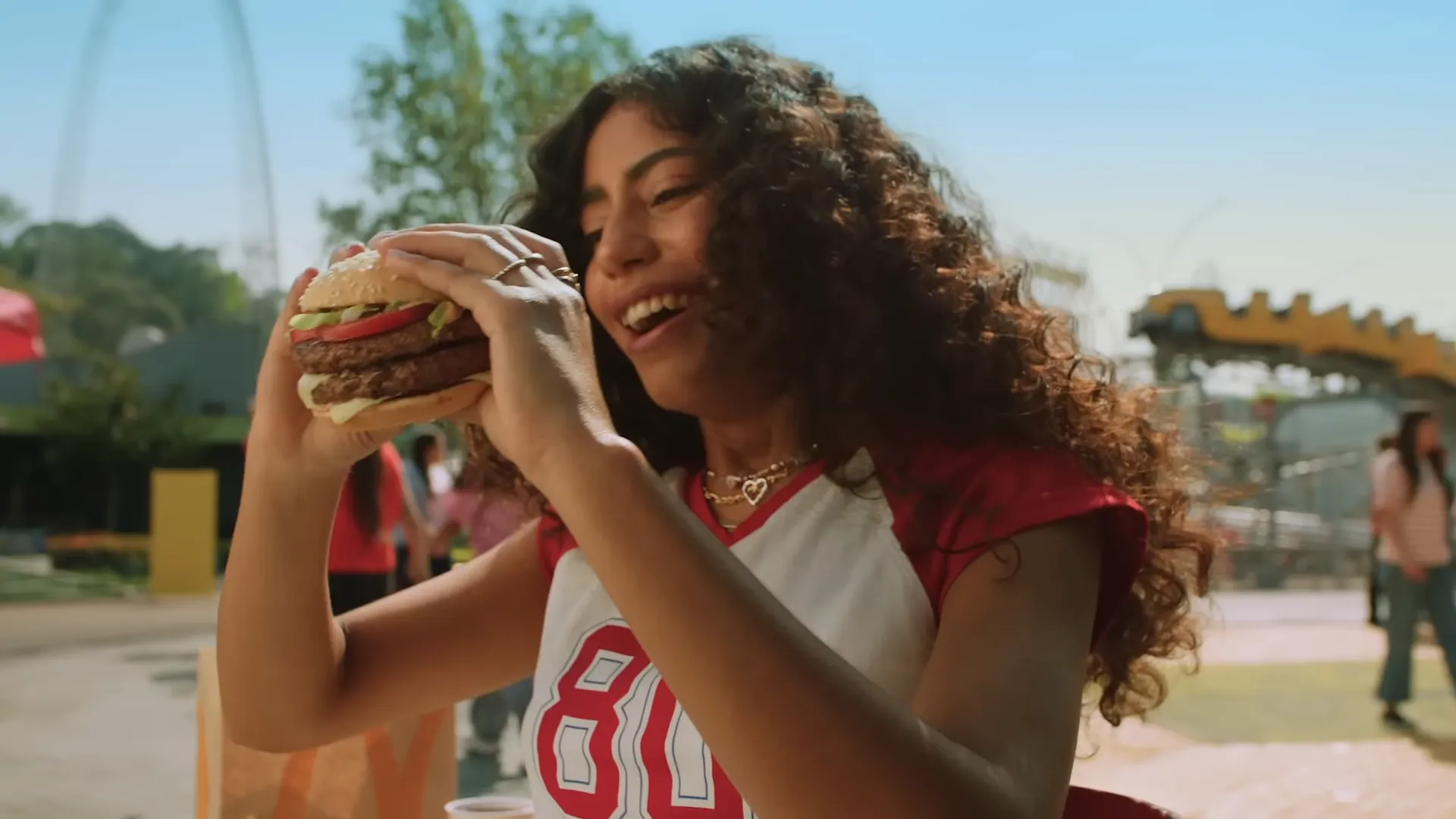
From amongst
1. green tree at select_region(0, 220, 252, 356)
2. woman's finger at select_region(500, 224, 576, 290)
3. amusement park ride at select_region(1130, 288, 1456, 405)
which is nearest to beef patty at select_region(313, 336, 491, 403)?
woman's finger at select_region(500, 224, 576, 290)

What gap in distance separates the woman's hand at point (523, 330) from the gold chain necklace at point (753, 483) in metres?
0.42

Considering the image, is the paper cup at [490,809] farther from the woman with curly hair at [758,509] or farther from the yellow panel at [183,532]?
the yellow panel at [183,532]

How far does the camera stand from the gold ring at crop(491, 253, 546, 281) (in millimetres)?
1157

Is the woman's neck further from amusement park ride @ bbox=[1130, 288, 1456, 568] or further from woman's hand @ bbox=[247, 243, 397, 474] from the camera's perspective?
amusement park ride @ bbox=[1130, 288, 1456, 568]

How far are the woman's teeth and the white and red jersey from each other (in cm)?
25

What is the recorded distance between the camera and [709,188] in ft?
4.66

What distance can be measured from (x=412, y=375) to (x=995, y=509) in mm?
620

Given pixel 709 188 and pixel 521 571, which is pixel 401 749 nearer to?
pixel 521 571

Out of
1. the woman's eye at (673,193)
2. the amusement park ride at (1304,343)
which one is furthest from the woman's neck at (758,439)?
the amusement park ride at (1304,343)

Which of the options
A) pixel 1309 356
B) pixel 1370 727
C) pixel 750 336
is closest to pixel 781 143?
pixel 750 336

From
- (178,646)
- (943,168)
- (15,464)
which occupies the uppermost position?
(15,464)

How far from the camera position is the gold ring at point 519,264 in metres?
1.16

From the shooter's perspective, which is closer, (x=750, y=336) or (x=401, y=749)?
(x=750, y=336)

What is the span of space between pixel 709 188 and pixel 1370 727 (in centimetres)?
639
